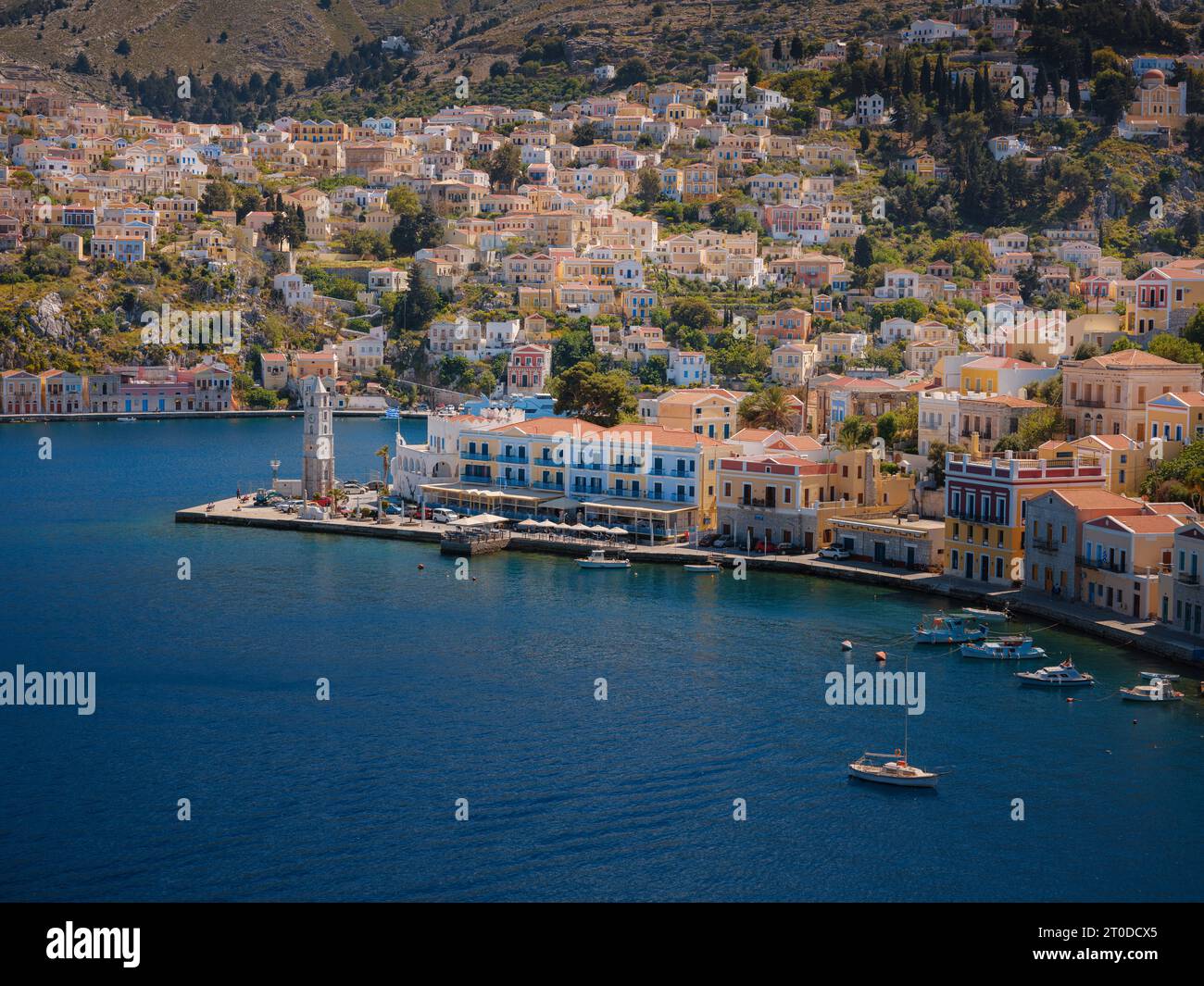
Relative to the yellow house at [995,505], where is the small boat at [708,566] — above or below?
below

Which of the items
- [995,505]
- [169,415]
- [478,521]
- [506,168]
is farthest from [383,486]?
[506,168]

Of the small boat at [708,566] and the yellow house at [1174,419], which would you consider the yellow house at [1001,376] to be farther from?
the small boat at [708,566]

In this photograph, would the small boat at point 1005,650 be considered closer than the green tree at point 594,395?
Yes

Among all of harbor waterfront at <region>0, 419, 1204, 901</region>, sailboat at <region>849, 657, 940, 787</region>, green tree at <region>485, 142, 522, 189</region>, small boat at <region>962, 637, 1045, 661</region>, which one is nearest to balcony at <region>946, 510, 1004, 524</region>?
harbor waterfront at <region>0, 419, 1204, 901</region>

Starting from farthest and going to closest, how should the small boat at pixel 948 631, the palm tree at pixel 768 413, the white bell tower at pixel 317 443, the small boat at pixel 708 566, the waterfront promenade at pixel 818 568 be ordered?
the palm tree at pixel 768 413 < the white bell tower at pixel 317 443 < the small boat at pixel 708 566 < the small boat at pixel 948 631 < the waterfront promenade at pixel 818 568

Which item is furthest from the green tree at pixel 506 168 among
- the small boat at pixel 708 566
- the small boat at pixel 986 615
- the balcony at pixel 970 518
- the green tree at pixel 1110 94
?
the small boat at pixel 986 615

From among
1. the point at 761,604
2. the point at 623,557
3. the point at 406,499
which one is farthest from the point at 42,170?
the point at 761,604

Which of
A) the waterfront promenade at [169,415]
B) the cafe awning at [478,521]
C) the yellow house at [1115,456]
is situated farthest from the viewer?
the waterfront promenade at [169,415]

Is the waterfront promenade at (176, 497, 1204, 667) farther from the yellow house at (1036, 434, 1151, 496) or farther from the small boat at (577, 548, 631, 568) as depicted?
the yellow house at (1036, 434, 1151, 496)

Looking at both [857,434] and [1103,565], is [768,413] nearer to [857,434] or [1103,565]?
[857,434]
